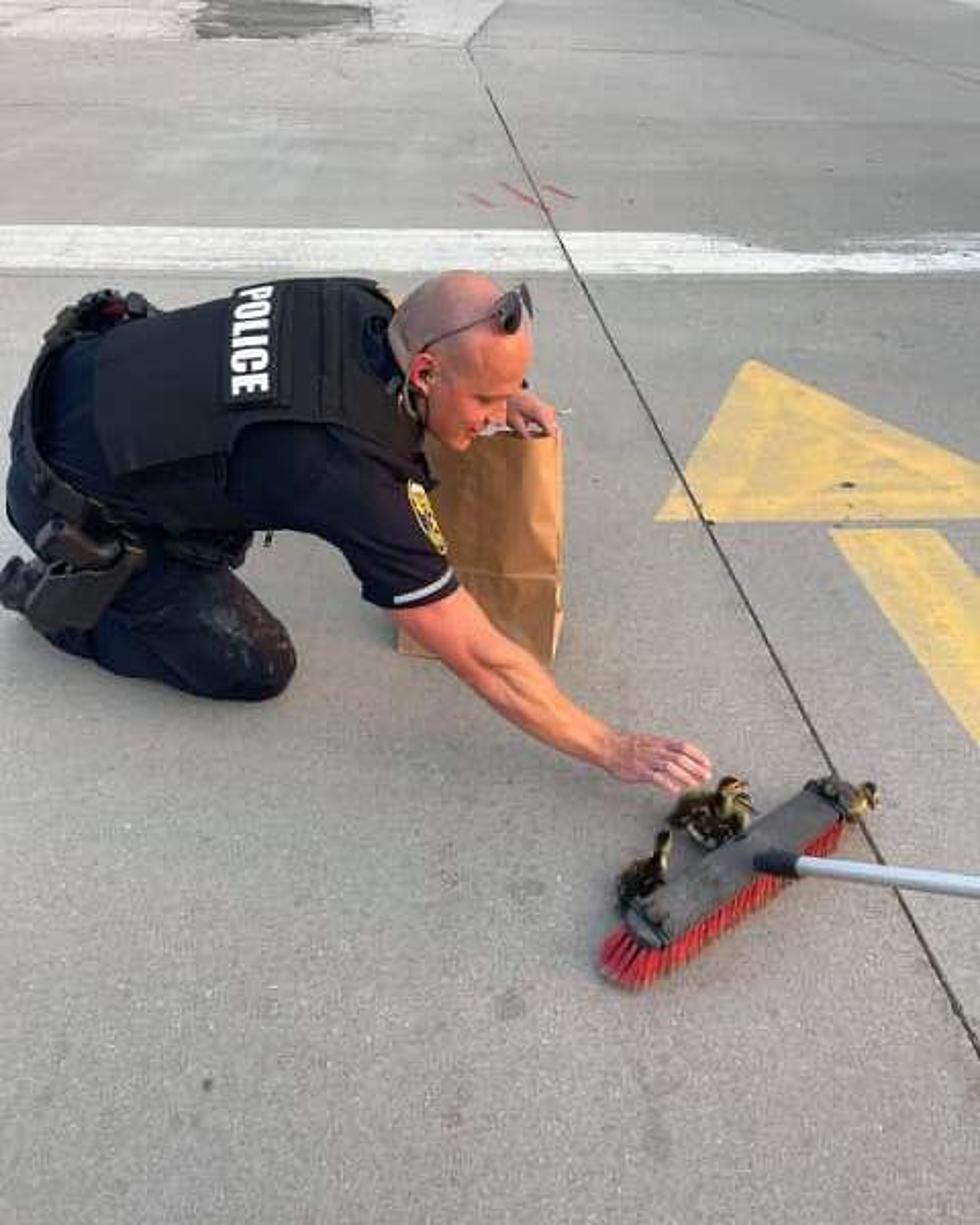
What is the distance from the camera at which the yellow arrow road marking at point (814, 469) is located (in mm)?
3539

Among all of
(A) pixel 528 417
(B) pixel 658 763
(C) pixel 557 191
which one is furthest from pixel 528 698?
(C) pixel 557 191

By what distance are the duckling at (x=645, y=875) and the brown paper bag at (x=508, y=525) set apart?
0.69 m

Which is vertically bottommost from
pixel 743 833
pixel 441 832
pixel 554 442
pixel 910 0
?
pixel 910 0

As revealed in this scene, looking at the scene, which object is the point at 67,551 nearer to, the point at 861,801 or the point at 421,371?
the point at 421,371

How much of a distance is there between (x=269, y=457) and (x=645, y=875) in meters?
0.99

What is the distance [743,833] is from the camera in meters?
2.20

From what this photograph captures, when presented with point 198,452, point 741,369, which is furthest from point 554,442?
point 741,369

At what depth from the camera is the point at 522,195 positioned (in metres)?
6.39

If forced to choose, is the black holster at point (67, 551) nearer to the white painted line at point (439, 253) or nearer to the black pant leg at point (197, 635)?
the black pant leg at point (197, 635)

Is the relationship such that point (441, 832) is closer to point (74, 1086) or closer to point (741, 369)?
point (74, 1086)

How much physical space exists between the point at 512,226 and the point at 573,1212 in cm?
497

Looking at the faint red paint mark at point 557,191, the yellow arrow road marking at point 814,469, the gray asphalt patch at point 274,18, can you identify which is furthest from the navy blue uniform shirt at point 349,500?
the gray asphalt patch at point 274,18

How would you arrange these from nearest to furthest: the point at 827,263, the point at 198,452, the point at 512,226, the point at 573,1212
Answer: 1. the point at 573,1212
2. the point at 198,452
3. the point at 827,263
4. the point at 512,226

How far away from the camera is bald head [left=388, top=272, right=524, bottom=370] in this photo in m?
1.94
